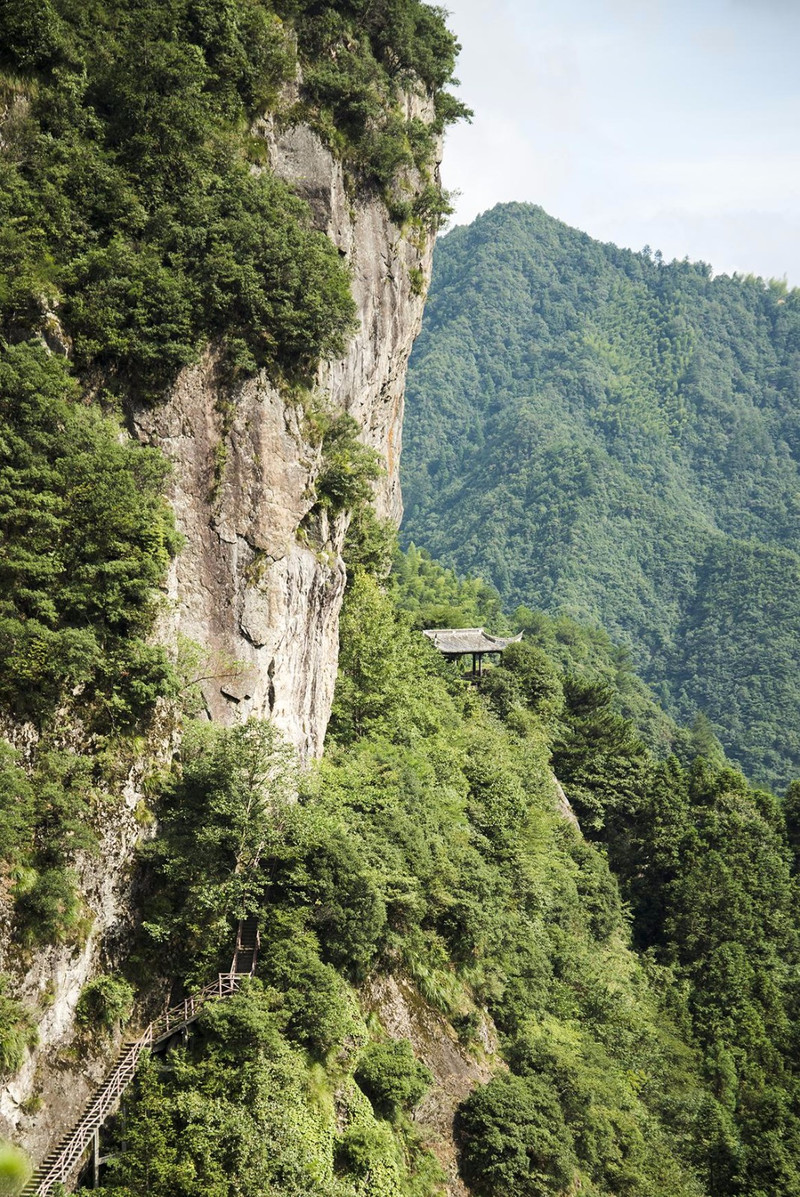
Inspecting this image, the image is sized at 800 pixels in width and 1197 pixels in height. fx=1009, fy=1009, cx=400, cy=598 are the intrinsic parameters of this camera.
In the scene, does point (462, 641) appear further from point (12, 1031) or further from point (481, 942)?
point (12, 1031)

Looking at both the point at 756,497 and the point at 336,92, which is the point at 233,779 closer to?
the point at 336,92

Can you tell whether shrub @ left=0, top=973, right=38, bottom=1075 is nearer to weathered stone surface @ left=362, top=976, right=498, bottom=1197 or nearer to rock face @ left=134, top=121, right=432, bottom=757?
rock face @ left=134, top=121, right=432, bottom=757

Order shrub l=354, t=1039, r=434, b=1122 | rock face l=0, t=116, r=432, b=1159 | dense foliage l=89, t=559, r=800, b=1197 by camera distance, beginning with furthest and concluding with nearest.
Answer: shrub l=354, t=1039, r=434, b=1122
dense foliage l=89, t=559, r=800, b=1197
rock face l=0, t=116, r=432, b=1159

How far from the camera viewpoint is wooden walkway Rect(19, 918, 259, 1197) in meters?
17.8

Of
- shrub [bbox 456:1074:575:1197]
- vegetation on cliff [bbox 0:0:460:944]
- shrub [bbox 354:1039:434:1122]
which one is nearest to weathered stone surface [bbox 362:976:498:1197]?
shrub [bbox 456:1074:575:1197]

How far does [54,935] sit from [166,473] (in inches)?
406

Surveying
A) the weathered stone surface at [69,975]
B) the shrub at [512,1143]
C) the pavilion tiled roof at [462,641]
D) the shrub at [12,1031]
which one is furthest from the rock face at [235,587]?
the pavilion tiled roof at [462,641]

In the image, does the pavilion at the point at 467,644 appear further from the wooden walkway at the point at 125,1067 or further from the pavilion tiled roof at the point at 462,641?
the wooden walkway at the point at 125,1067

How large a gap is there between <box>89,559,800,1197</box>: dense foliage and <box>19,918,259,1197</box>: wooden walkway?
394 mm

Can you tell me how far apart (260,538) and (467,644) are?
27970mm

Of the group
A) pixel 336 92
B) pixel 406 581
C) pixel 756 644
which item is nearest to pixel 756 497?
pixel 756 644

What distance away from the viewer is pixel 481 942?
30.1m

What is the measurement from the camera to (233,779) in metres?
22.2

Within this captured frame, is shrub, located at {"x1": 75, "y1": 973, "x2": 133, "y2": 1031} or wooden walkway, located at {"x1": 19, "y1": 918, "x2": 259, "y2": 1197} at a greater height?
shrub, located at {"x1": 75, "y1": 973, "x2": 133, "y2": 1031}
